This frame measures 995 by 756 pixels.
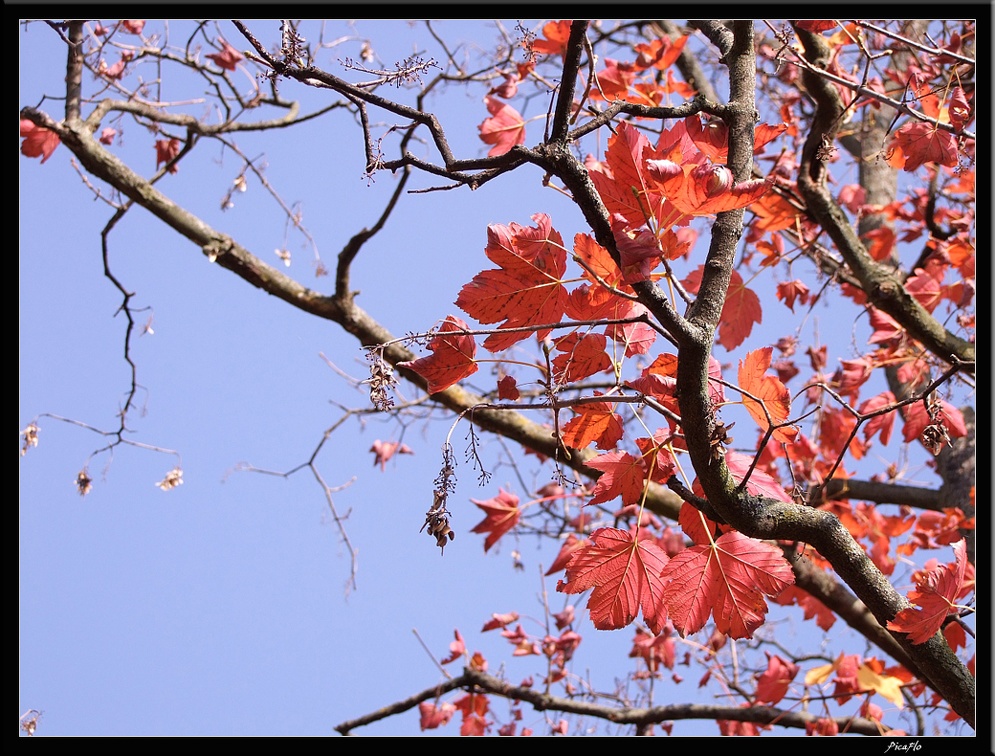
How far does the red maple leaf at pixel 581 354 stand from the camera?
36.8 inches

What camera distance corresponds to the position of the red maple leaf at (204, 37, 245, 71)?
230 cm

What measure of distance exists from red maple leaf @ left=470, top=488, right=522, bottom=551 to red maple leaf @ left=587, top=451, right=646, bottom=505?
0.55 meters

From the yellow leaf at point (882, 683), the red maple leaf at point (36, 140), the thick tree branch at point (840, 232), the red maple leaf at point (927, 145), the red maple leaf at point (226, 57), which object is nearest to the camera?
the red maple leaf at point (927, 145)

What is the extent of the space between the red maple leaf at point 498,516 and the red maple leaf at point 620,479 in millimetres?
551

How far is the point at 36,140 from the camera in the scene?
196cm

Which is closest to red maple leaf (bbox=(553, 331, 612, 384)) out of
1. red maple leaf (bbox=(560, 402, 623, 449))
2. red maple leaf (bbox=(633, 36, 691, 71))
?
red maple leaf (bbox=(560, 402, 623, 449))

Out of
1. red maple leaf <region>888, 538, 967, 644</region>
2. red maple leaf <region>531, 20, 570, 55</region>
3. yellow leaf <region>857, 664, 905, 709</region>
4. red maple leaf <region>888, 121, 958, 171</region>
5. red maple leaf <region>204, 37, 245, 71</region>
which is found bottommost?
yellow leaf <region>857, 664, 905, 709</region>

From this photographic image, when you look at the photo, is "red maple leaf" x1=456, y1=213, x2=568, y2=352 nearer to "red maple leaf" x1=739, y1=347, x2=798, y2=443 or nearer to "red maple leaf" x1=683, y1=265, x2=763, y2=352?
"red maple leaf" x1=739, y1=347, x2=798, y2=443

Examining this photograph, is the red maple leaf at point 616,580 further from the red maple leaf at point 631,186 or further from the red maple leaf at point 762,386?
the red maple leaf at point 631,186

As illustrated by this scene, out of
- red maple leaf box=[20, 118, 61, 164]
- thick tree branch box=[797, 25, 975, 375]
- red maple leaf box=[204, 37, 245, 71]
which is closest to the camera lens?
thick tree branch box=[797, 25, 975, 375]

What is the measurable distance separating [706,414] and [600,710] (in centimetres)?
146

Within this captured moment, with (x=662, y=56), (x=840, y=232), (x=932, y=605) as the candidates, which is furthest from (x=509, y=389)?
(x=662, y=56)

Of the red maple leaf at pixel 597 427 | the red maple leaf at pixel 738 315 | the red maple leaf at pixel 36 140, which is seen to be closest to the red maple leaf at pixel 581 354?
the red maple leaf at pixel 597 427

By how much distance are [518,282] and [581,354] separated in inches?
5.4
